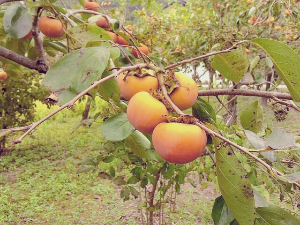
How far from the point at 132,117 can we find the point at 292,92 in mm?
287

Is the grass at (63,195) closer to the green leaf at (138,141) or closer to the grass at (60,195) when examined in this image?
the grass at (60,195)

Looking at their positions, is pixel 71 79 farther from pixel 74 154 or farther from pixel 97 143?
pixel 97 143

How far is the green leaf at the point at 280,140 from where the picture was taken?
57 cm

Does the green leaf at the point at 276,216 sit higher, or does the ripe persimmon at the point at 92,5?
the ripe persimmon at the point at 92,5

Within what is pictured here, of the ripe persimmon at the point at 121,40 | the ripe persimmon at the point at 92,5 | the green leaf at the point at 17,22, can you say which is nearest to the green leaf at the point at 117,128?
the ripe persimmon at the point at 121,40

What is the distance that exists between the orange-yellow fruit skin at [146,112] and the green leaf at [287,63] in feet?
0.72

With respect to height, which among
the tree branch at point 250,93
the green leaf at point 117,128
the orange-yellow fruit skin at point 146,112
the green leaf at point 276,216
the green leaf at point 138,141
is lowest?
the green leaf at point 138,141

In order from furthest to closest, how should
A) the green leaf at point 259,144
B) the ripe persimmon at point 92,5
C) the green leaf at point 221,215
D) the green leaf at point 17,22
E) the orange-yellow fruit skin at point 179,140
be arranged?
the ripe persimmon at point 92,5 < the green leaf at point 17,22 < the green leaf at point 221,215 < the green leaf at point 259,144 < the orange-yellow fruit skin at point 179,140

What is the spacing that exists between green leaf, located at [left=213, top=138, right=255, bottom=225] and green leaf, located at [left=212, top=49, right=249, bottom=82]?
259 millimetres

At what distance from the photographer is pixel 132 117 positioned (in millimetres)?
543

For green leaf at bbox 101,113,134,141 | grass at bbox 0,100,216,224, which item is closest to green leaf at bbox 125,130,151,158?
green leaf at bbox 101,113,134,141

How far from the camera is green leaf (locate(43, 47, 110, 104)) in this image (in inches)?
22.1

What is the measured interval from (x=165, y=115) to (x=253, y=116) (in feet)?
1.73

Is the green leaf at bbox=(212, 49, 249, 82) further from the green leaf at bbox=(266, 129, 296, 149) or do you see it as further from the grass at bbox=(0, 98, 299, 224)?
the grass at bbox=(0, 98, 299, 224)
